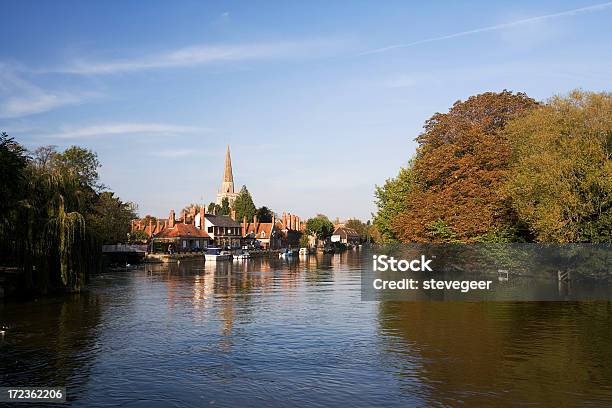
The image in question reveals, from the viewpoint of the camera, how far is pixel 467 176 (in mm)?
55125

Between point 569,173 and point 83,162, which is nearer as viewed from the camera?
point 569,173

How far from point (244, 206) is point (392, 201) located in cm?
11811

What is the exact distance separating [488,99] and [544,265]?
1999 cm

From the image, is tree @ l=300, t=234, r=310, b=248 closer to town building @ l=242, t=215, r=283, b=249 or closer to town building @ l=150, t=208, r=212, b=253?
town building @ l=242, t=215, r=283, b=249

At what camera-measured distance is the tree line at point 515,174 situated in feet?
149

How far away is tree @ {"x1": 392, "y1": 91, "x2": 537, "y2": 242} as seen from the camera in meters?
→ 53.7

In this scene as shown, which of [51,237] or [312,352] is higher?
[51,237]

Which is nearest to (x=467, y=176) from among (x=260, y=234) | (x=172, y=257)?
(x=172, y=257)

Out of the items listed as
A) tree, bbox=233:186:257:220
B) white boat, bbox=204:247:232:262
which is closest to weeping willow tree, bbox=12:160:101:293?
white boat, bbox=204:247:232:262

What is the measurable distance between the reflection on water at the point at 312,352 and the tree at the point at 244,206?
147438 millimetres

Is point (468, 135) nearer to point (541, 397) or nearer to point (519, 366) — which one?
point (519, 366)

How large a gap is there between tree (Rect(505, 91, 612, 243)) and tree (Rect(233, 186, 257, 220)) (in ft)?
479

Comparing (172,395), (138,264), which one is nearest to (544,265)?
(172,395)

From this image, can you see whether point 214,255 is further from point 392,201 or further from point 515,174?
point 515,174
